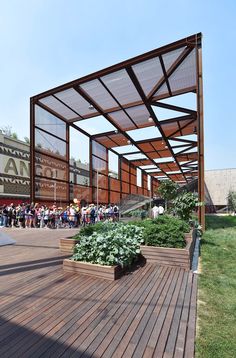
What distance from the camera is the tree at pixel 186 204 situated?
→ 9.85 metres

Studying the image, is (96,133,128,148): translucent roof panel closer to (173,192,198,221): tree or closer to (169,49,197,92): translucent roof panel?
(169,49,197,92): translucent roof panel

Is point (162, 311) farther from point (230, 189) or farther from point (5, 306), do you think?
point (230, 189)

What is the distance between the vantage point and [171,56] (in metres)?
12.4

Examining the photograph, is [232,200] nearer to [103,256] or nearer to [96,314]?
[103,256]

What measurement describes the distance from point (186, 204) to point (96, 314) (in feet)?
23.2

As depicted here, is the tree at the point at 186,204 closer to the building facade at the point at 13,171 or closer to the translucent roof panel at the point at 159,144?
the building facade at the point at 13,171

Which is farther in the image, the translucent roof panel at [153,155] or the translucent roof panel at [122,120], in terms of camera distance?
the translucent roof panel at [153,155]

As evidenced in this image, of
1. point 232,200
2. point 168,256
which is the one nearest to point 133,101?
point 168,256

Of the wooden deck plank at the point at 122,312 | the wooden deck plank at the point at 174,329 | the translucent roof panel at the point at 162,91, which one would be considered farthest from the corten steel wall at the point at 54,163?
the wooden deck plank at the point at 174,329

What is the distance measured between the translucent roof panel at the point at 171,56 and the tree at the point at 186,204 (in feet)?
22.2

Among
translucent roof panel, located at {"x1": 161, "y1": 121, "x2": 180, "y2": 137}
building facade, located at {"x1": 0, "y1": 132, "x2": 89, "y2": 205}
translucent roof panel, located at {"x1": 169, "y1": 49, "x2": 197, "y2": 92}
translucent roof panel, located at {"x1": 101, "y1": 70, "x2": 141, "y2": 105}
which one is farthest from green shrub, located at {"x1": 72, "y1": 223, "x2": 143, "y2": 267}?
building facade, located at {"x1": 0, "y1": 132, "x2": 89, "y2": 205}

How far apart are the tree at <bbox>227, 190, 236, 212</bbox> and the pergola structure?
1595 cm

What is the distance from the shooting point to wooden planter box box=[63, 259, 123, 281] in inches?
195

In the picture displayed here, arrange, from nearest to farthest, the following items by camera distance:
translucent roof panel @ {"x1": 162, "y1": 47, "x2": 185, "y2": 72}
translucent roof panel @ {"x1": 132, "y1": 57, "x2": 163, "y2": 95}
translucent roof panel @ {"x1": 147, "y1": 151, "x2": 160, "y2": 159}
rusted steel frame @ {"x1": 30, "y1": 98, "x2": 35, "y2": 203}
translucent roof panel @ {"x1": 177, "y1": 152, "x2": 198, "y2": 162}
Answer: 1. translucent roof panel @ {"x1": 162, "y1": 47, "x2": 185, "y2": 72}
2. translucent roof panel @ {"x1": 132, "y1": 57, "x2": 163, "y2": 95}
3. rusted steel frame @ {"x1": 30, "y1": 98, "x2": 35, "y2": 203}
4. translucent roof panel @ {"x1": 177, "y1": 152, "x2": 198, "y2": 162}
5. translucent roof panel @ {"x1": 147, "y1": 151, "x2": 160, "y2": 159}
